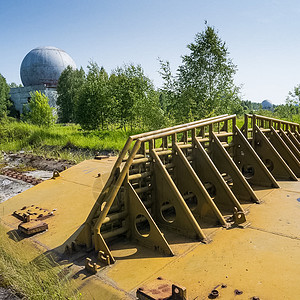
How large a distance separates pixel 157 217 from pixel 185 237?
19.1 inches

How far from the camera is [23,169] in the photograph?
10.6 m

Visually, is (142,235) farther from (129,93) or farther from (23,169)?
(129,93)

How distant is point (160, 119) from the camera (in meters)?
15.3

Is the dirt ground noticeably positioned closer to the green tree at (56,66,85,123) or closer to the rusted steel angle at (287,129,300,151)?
the rusted steel angle at (287,129,300,151)

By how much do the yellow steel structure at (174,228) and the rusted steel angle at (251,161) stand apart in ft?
0.09

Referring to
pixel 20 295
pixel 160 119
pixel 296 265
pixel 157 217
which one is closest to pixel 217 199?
pixel 157 217

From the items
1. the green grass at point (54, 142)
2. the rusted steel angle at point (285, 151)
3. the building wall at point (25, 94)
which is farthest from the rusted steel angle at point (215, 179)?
the building wall at point (25, 94)

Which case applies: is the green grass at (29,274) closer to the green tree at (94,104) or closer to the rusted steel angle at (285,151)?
the rusted steel angle at (285,151)

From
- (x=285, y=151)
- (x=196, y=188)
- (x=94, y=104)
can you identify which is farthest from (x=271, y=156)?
(x=94, y=104)

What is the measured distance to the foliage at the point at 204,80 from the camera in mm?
15531

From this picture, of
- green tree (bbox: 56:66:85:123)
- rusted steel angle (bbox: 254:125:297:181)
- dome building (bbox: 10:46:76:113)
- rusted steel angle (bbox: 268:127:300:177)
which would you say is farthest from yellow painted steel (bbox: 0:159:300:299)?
dome building (bbox: 10:46:76:113)

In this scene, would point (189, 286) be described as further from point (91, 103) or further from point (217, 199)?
point (91, 103)

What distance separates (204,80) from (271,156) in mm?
11004

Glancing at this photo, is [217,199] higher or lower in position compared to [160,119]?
lower
